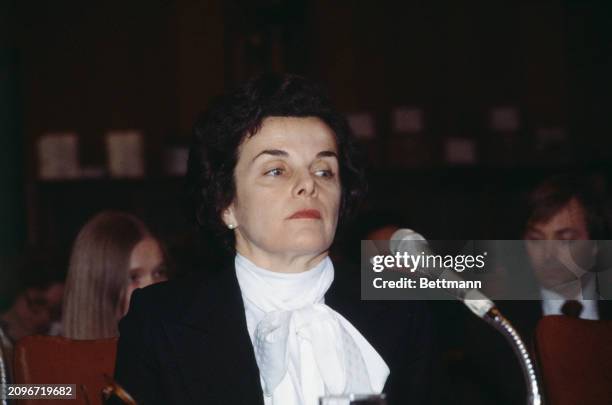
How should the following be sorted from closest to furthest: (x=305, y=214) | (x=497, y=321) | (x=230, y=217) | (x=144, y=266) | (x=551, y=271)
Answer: (x=497, y=321), (x=305, y=214), (x=230, y=217), (x=551, y=271), (x=144, y=266)

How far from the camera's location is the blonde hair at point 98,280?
2602mm

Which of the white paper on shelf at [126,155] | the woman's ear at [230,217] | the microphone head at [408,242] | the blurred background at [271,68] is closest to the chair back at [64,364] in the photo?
the woman's ear at [230,217]

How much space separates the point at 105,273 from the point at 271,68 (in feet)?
12.0

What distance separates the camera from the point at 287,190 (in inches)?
71.2

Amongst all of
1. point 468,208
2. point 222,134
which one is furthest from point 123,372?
point 468,208

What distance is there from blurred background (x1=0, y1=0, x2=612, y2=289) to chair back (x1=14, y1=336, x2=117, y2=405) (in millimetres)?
3374

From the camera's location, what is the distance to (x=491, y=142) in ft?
19.1

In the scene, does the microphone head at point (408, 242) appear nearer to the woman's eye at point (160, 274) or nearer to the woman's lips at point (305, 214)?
the woman's lips at point (305, 214)

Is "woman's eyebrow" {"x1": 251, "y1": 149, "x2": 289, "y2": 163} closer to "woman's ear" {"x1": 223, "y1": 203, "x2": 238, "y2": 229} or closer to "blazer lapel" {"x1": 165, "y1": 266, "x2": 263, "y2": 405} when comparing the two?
"woman's ear" {"x1": 223, "y1": 203, "x2": 238, "y2": 229}

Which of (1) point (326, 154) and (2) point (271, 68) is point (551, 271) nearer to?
(1) point (326, 154)

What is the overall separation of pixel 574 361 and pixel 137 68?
4.82m

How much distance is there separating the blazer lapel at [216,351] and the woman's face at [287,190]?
158 millimetres

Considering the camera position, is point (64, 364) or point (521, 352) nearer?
point (521, 352)

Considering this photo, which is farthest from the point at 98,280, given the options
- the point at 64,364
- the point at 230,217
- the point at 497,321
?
the point at 497,321
